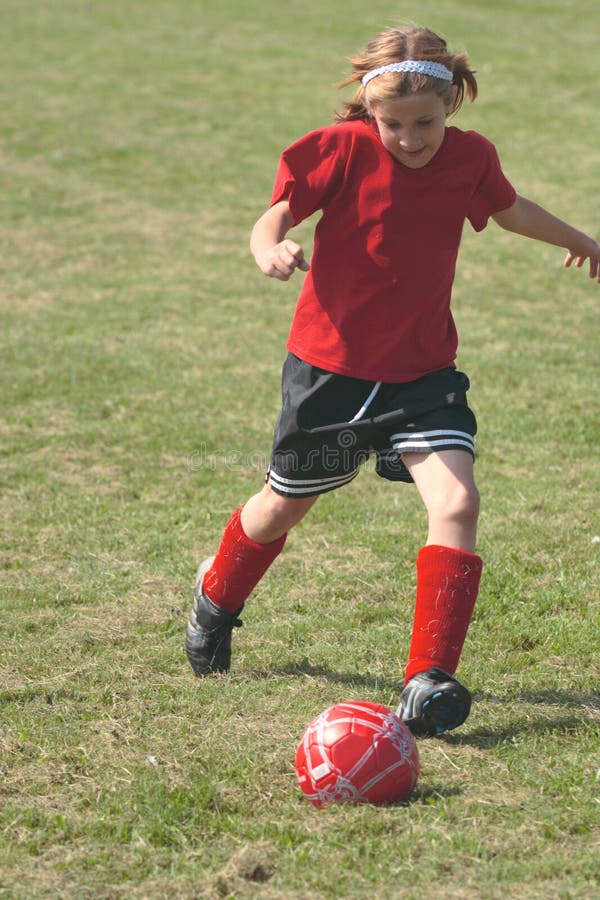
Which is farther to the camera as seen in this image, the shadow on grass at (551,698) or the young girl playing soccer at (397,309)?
the shadow on grass at (551,698)

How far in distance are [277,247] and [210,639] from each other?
4.42 feet

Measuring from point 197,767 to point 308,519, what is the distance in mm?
2102

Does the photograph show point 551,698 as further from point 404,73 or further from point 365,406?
point 404,73

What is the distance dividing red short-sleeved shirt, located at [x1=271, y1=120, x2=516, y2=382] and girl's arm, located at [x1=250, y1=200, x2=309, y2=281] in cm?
5

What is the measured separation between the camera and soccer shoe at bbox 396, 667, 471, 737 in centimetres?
337

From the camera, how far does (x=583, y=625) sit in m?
4.24

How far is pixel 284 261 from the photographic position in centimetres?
329

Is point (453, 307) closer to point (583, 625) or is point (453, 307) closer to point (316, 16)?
point (583, 625)

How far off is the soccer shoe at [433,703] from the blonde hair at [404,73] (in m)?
1.64

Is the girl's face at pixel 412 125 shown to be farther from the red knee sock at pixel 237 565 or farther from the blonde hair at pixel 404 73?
the red knee sock at pixel 237 565

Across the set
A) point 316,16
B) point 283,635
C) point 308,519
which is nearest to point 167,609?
point 283,635

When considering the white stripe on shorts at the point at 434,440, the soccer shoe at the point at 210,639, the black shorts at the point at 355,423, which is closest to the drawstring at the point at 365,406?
the black shorts at the point at 355,423

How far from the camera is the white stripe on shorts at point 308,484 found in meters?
3.79

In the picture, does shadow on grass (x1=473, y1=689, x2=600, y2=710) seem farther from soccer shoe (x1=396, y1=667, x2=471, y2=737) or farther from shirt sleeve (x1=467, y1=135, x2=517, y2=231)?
shirt sleeve (x1=467, y1=135, x2=517, y2=231)
